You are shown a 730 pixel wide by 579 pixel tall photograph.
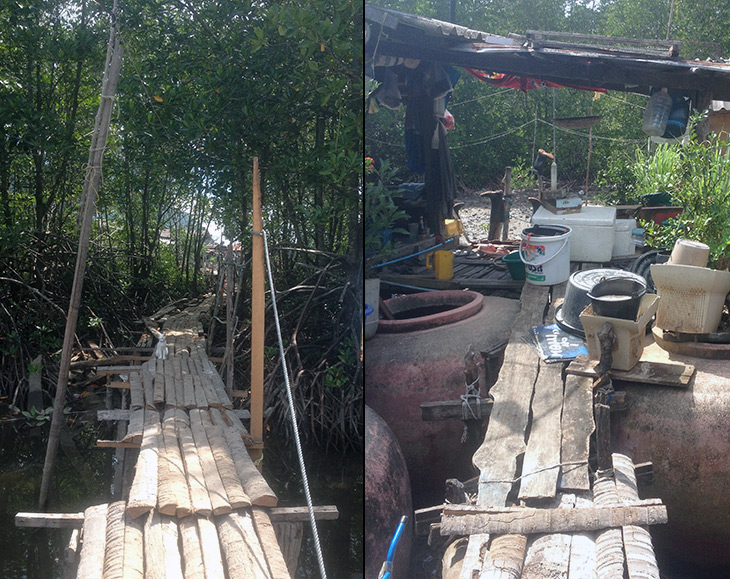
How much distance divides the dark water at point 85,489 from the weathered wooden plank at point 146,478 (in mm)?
2062

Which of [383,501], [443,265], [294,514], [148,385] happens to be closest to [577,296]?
[443,265]

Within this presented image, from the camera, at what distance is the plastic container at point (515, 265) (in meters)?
5.35

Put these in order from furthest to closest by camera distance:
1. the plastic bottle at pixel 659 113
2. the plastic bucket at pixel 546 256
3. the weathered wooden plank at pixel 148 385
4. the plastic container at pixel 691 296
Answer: the plastic bottle at pixel 659 113
the plastic bucket at pixel 546 256
the weathered wooden plank at pixel 148 385
the plastic container at pixel 691 296

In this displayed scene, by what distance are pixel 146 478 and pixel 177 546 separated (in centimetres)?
51

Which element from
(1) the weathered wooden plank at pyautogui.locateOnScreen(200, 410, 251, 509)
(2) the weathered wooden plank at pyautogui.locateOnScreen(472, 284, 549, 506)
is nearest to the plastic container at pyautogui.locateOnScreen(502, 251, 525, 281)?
(2) the weathered wooden plank at pyautogui.locateOnScreen(472, 284, 549, 506)

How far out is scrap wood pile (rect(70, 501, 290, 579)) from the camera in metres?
2.64

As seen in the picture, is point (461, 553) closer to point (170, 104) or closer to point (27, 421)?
point (170, 104)

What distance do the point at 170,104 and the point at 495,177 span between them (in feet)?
12.7

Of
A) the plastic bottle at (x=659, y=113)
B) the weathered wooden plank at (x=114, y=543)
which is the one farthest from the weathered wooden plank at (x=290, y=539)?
the plastic bottle at (x=659, y=113)

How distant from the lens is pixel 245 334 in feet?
25.9

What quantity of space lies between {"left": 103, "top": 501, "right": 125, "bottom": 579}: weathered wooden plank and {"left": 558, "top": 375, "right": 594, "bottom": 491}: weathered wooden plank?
1.67 m

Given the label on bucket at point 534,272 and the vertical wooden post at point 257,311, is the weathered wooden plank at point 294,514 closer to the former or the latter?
the vertical wooden post at point 257,311

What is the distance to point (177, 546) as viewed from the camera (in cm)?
285

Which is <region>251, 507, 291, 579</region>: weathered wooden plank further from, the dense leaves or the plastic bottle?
the plastic bottle
